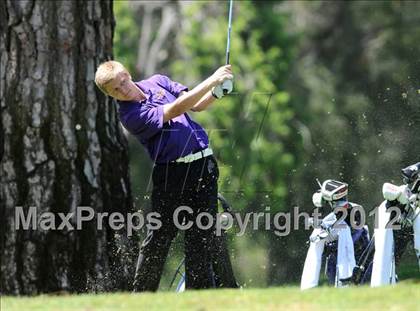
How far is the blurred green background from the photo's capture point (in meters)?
12.3

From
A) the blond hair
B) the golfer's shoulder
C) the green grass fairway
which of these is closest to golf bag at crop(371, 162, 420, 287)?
the green grass fairway

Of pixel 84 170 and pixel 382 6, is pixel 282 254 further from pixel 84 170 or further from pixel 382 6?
pixel 382 6

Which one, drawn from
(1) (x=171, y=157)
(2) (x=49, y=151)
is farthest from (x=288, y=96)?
(1) (x=171, y=157)

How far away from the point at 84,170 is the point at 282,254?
2.07m

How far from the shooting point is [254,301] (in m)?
8.78

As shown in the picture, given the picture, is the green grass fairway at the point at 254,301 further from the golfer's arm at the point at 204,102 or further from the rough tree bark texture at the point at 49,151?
the rough tree bark texture at the point at 49,151

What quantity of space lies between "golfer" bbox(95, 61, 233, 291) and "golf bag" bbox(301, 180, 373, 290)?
34.1 inches

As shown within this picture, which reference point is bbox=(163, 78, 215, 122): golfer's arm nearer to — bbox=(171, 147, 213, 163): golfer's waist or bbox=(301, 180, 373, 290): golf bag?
bbox=(171, 147, 213, 163): golfer's waist

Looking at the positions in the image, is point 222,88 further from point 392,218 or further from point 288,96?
point 288,96

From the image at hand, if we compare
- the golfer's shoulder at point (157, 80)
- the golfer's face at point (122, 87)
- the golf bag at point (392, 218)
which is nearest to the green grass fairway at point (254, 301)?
the golf bag at point (392, 218)

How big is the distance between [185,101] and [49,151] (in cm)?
234

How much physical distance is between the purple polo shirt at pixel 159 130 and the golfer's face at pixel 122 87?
94 mm

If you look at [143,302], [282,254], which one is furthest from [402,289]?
[282,254]

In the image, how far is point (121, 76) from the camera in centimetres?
1034
